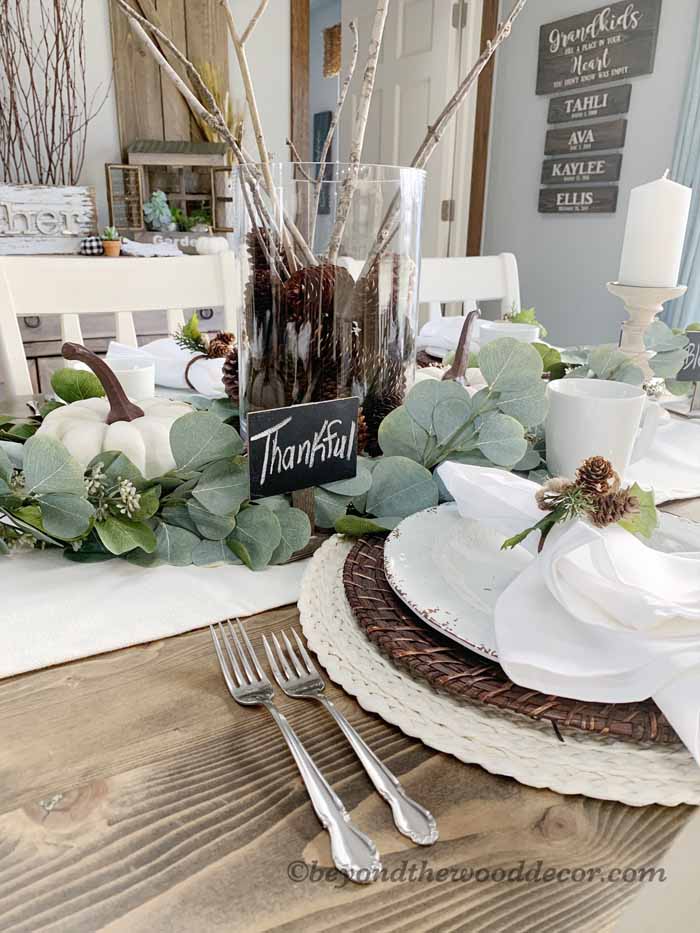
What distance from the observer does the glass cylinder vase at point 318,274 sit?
616mm

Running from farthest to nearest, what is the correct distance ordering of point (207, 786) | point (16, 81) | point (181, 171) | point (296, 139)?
1. point (296, 139)
2. point (181, 171)
3. point (16, 81)
4. point (207, 786)

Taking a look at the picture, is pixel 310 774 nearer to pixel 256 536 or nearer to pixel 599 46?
pixel 256 536

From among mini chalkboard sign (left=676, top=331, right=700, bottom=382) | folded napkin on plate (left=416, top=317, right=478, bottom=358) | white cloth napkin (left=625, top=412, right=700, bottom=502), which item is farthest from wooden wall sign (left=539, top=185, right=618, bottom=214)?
white cloth napkin (left=625, top=412, right=700, bottom=502)

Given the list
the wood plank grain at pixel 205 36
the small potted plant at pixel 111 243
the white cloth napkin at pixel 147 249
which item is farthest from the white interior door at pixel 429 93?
the small potted plant at pixel 111 243

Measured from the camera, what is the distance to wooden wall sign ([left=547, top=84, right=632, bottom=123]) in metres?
2.83

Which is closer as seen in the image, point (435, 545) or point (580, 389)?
point (435, 545)

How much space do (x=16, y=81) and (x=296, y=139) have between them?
1.18 m

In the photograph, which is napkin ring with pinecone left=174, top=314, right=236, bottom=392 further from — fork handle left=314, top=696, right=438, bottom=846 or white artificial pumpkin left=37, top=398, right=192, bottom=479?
fork handle left=314, top=696, right=438, bottom=846

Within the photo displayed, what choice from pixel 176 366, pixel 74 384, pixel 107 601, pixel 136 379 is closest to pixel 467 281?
pixel 176 366

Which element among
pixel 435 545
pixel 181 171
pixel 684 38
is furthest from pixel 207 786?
pixel 684 38

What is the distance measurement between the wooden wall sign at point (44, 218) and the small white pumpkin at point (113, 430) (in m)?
1.86

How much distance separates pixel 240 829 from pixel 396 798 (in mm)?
81

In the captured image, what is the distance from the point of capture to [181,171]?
9.05 feet

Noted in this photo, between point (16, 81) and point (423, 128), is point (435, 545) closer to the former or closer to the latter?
point (16, 81)
